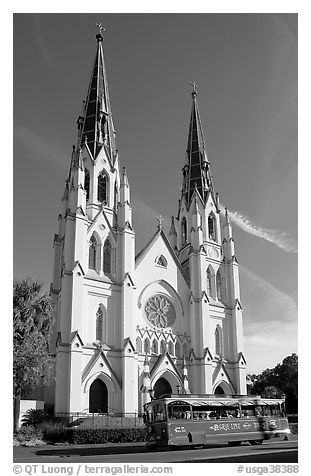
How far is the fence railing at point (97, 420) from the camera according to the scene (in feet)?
104

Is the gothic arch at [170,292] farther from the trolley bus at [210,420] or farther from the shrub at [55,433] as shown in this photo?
the trolley bus at [210,420]

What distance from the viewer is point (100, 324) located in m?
37.9

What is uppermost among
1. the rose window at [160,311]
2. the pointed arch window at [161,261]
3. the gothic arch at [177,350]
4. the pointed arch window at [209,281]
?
the pointed arch window at [161,261]

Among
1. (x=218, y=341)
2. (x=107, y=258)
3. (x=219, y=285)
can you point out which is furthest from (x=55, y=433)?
(x=219, y=285)

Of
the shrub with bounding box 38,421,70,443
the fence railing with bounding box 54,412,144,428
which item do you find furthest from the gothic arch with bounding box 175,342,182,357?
the shrub with bounding box 38,421,70,443

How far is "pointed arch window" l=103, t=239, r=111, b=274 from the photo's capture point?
131ft

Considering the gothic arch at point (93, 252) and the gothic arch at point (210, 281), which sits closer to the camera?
the gothic arch at point (93, 252)

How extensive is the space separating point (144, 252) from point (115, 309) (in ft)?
21.7

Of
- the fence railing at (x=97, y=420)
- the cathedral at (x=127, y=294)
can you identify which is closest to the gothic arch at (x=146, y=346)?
the cathedral at (x=127, y=294)

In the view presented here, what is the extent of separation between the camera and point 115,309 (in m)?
38.4

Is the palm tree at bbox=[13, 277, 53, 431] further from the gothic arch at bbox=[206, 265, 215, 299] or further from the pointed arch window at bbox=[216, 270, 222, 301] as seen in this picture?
the pointed arch window at bbox=[216, 270, 222, 301]

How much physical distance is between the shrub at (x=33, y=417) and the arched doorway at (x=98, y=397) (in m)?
3.84

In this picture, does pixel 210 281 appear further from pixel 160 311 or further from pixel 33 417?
pixel 33 417
